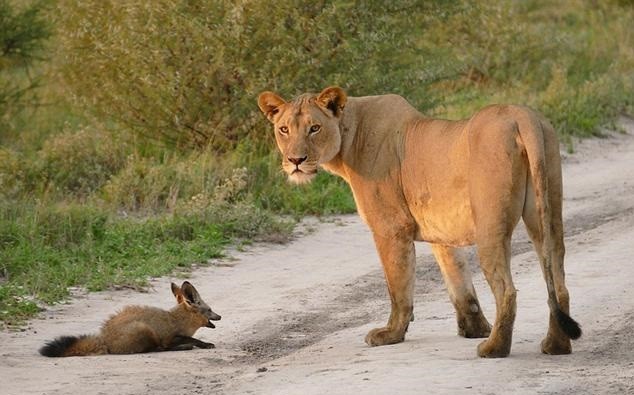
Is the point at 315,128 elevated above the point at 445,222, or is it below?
above

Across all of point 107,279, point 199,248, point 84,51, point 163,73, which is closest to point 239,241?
point 199,248

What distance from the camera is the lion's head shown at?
27.3ft

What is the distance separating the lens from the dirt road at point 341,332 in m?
7.27

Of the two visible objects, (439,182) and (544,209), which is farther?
(439,182)

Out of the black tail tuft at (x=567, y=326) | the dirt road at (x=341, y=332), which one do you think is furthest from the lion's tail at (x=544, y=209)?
the dirt road at (x=341, y=332)

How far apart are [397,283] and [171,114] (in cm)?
732

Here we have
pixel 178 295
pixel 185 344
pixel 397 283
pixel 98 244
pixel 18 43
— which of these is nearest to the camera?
pixel 397 283

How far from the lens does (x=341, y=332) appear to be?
358 inches

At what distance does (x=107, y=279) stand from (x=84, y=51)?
584 cm

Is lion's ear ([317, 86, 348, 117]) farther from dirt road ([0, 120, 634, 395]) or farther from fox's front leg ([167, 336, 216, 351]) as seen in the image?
fox's front leg ([167, 336, 216, 351])

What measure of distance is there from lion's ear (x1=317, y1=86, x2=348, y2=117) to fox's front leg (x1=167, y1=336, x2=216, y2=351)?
159 cm

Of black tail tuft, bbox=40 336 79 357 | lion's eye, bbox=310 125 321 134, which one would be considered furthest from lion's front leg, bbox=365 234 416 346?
black tail tuft, bbox=40 336 79 357

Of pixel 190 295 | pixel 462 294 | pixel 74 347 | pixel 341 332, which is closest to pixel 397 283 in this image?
pixel 462 294

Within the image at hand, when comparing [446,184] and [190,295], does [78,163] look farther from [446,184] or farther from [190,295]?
[446,184]
